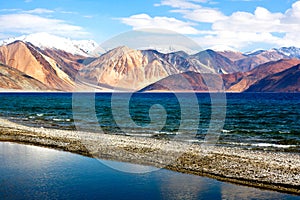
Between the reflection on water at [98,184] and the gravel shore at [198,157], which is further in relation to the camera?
the gravel shore at [198,157]

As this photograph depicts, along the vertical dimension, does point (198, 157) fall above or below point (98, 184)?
above

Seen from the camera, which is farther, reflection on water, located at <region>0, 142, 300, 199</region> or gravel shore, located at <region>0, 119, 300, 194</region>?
gravel shore, located at <region>0, 119, 300, 194</region>

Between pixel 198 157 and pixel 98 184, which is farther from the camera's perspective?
pixel 198 157

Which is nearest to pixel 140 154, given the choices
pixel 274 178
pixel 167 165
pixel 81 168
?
pixel 167 165

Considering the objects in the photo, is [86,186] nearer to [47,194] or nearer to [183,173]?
[47,194]
